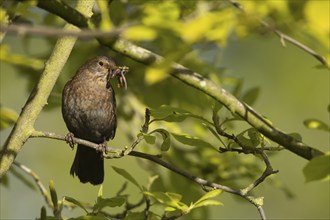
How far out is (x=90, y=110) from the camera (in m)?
5.68

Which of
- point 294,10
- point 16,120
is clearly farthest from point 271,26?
point 16,120

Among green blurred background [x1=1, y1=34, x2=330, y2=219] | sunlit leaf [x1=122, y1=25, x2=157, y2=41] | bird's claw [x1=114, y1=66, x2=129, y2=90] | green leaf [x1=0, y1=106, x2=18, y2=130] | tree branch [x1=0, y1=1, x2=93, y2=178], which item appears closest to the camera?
sunlit leaf [x1=122, y1=25, x2=157, y2=41]

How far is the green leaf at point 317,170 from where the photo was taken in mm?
2125

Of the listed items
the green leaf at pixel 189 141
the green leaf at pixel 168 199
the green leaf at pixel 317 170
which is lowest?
the green leaf at pixel 168 199

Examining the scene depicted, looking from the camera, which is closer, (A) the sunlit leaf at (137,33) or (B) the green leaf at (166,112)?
(A) the sunlit leaf at (137,33)

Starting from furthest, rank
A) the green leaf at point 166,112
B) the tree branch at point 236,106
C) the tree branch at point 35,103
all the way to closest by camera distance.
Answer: the tree branch at point 35,103
the green leaf at point 166,112
the tree branch at point 236,106

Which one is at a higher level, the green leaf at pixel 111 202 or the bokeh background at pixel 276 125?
the bokeh background at pixel 276 125

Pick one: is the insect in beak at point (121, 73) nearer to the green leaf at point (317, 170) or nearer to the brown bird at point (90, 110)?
the brown bird at point (90, 110)

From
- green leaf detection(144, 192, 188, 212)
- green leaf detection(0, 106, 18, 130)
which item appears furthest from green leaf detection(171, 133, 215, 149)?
green leaf detection(0, 106, 18, 130)

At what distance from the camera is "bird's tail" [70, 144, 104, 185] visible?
221 inches

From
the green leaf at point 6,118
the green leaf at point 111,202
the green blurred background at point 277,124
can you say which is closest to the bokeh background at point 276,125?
the green blurred background at point 277,124

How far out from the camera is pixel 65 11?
272 cm

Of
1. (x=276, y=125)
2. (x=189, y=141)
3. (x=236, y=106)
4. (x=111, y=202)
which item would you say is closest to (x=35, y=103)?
(x=111, y=202)

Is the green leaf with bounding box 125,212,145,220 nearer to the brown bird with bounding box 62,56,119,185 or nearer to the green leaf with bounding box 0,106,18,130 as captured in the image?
the green leaf with bounding box 0,106,18,130
